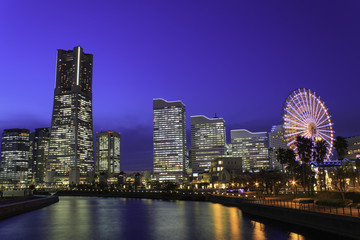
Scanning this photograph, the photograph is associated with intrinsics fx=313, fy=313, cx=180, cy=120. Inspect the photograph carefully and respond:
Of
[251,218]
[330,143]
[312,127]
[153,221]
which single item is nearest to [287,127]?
[312,127]

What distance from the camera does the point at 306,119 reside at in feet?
373

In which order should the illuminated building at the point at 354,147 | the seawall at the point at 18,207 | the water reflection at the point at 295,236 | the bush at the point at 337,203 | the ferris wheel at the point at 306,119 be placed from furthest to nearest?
1. the illuminated building at the point at 354,147
2. the ferris wheel at the point at 306,119
3. the seawall at the point at 18,207
4. the bush at the point at 337,203
5. the water reflection at the point at 295,236

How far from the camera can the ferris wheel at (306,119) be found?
4402 inches

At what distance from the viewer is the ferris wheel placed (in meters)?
112

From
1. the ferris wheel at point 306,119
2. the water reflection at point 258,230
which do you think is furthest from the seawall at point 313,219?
the ferris wheel at point 306,119

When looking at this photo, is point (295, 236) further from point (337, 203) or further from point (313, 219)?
point (337, 203)

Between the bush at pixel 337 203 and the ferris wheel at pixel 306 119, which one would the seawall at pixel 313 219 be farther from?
the ferris wheel at pixel 306 119

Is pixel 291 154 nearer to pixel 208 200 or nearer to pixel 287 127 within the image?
pixel 287 127

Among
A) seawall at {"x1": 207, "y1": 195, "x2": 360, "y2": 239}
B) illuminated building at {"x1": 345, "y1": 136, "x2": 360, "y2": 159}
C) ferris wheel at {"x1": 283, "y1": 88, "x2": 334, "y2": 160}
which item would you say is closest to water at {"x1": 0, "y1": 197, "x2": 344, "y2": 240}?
seawall at {"x1": 207, "y1": 195, "x2": 360, "y2": 239}

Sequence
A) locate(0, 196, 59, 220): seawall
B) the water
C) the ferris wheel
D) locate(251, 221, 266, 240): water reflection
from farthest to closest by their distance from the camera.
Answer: the ferris wheel
locate(0, 196, 59, 220): seawall
the water
locate(251, 221, 266, 240): water reflection

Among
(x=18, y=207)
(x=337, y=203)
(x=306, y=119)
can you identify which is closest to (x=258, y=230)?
(x=337, y=203)

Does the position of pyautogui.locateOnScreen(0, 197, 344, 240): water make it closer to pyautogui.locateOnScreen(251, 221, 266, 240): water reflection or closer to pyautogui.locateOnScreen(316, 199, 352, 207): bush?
pyautogui.locateOnScreen(251, 221, 266, 240): water reflection

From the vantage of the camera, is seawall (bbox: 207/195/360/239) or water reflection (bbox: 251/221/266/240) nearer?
seawall (bbox: 207/195/360/239)

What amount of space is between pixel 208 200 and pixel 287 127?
4262cm
